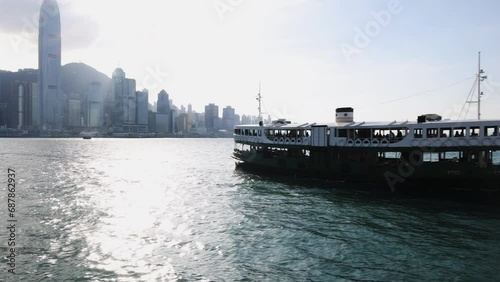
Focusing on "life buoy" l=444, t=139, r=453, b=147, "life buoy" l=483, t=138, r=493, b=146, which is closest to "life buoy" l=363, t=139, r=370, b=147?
"life buoy" l=444, t=139, r=453, b=147

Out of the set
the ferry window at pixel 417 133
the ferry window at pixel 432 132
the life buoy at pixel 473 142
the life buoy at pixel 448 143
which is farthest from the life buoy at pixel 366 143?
the life buoy at pixel 473 142

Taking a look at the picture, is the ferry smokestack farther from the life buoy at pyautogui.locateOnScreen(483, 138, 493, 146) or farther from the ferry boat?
the life buoy at pyautogui.locateOnScreen(483, 138, 493, 146)

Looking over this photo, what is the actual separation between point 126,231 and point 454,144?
29128mm

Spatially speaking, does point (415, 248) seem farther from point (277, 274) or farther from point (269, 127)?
point (269, 127)

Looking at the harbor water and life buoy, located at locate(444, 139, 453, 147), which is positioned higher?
life buoy, located at locate(444, 139, 453, 147)

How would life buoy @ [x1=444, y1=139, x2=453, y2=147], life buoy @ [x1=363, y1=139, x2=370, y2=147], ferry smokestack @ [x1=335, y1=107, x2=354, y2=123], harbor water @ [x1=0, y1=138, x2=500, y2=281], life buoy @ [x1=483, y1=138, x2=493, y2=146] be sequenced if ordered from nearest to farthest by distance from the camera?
harbor water @ [x1=0, y1=138, x2=500, y2=281] < life buoy @ [x1=483, y1=138, x2=493, y2=146] < life buoy @ [x1=444, y1=139, x2=453, y2=147] < life buoy @ [x1=363, y1=139, x2=370, y2=147] < ferry smokestack @ [x1=335, y1=107, x2=354, y2=123]

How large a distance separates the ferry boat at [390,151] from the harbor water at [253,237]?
9.09ft

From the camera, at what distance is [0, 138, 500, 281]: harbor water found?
1431 cm

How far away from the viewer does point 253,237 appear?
18984 millimetres

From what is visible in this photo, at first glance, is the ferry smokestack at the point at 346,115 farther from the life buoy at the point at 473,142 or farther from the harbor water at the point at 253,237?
the life buoy at the point at 473,142

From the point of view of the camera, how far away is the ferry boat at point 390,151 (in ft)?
92.3

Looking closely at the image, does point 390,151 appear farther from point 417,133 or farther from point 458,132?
point 458,132

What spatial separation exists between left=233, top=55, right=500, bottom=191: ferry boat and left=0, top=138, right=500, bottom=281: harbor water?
2.77 meters

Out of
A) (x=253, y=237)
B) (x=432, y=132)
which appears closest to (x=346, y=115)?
(x=432, y=132)
